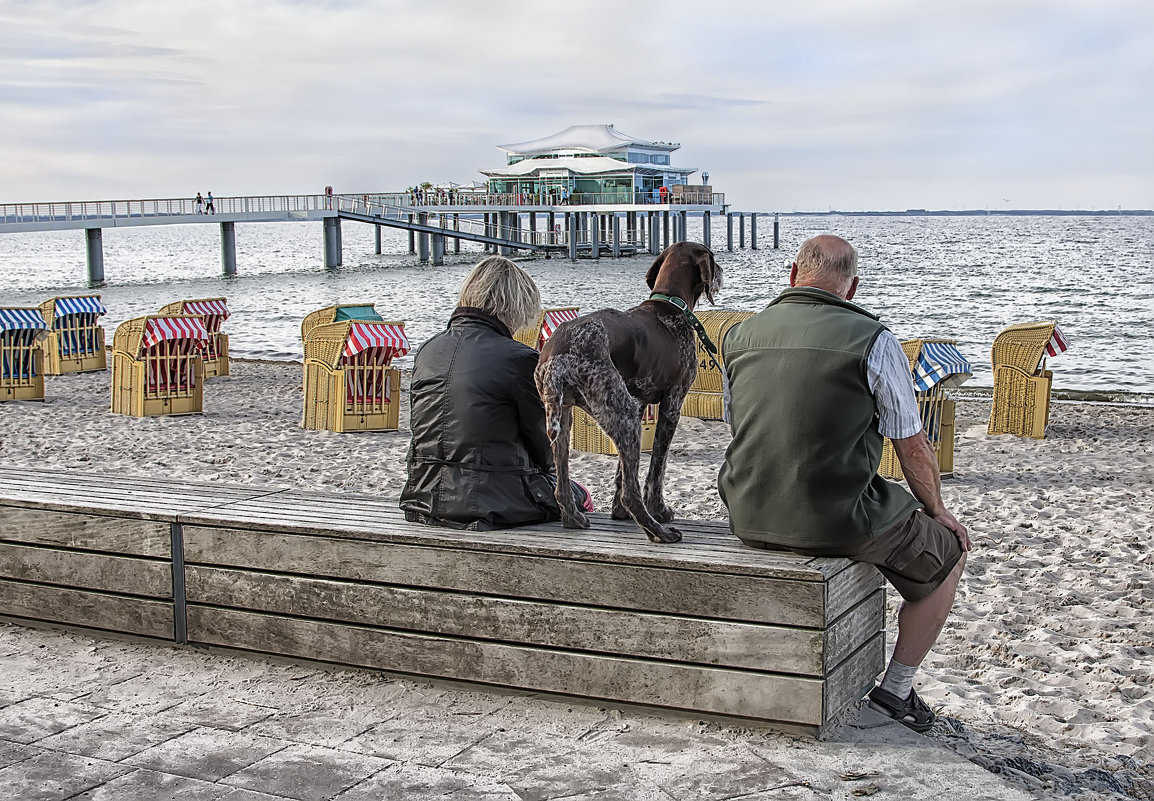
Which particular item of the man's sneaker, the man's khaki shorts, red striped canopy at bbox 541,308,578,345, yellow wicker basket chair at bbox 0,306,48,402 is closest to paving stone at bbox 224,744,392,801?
the man's khaki shorts

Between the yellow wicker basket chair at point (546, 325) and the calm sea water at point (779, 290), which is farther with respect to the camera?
the calm sea water at point (779, 290)

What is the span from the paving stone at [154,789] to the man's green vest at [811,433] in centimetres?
175

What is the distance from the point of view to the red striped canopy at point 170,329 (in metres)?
12.0

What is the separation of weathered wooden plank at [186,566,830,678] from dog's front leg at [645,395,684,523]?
1.67 feet

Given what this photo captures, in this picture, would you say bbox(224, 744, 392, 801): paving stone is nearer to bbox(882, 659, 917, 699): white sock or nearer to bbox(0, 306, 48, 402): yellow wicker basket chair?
bbox(882, 659, 917, 699): white sock

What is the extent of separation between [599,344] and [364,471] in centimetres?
581

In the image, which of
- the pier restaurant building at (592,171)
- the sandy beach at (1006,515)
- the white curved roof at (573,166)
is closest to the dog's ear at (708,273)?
the sandy beach at (1006,515)

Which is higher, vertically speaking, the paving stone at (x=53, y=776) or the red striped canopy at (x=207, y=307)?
the red striped canopy at (x=207, y=307)

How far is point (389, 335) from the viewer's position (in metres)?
11.2

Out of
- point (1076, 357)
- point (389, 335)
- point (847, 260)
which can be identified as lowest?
point (1076, 357)

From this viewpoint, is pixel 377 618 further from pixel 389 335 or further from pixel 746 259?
pixel 746 259

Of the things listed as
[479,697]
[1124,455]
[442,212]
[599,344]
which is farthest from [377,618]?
[442,212]

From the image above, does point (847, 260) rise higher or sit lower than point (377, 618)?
higher

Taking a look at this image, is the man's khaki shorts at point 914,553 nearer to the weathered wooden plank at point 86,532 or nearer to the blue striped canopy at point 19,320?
the weathered wooden plank at point 86,532
